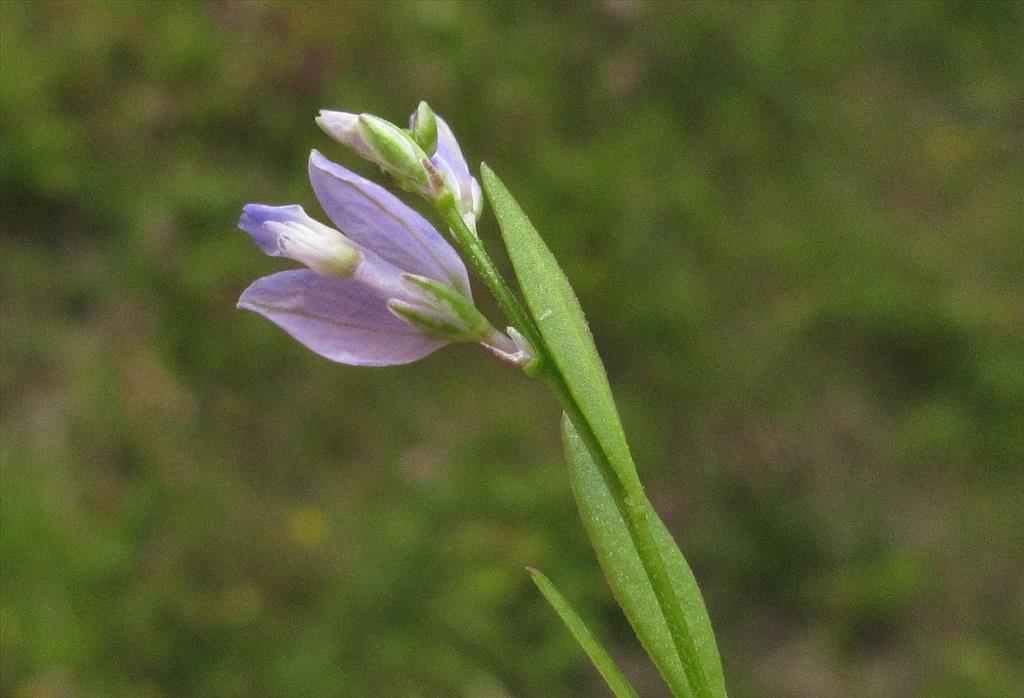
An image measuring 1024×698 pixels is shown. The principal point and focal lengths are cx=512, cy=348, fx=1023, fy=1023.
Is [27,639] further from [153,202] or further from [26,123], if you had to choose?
[26,123]

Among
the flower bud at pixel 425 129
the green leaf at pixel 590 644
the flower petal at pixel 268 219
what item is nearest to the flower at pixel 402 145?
the flower bud at pixel 425 129

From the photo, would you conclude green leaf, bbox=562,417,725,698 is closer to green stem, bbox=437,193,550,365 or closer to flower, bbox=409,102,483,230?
green stem, bbox=437,193,550,365

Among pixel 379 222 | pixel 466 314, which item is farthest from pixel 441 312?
pixel 379 222

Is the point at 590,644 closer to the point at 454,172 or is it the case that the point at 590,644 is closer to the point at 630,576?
the point at 630,576

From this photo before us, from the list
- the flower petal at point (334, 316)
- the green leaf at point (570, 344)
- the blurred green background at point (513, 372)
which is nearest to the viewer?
the green leaf at point (570, 344)

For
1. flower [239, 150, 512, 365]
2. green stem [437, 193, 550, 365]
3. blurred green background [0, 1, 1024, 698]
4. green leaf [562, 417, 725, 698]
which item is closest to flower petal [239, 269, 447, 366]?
flower [239, 150, 512, 365]

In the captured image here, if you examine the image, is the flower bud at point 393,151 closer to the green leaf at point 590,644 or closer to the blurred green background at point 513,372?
the green leaf at point 590,644
